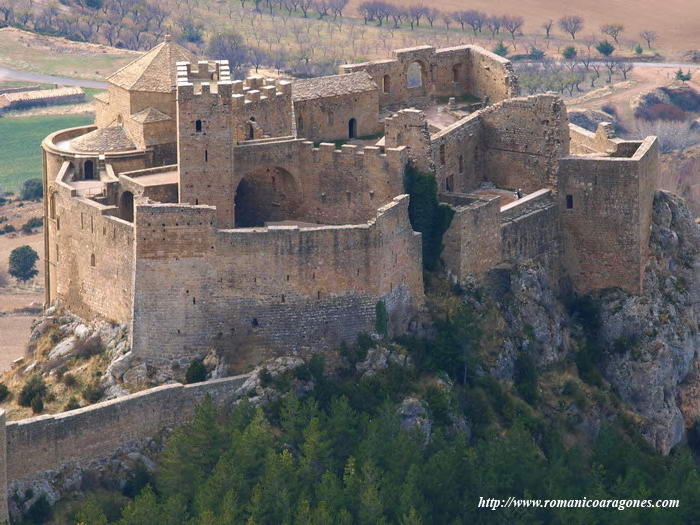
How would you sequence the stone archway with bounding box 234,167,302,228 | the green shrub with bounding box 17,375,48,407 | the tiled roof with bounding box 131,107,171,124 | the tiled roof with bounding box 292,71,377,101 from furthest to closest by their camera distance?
the tiled roof with bounding box 292,71,377,101, the stone archway with bounding box 234,167,302,228, the tiled roof with bounding box 131,107,171,124, the green shrub with bounding box 17,375,48,407

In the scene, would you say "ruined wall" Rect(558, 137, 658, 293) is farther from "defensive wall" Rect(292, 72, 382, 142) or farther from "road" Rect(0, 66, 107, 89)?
"road" Rect(0, 66, 107, 89)

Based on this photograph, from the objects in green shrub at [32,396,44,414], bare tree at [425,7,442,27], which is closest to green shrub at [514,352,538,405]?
green shrub at [32,396,44,414]

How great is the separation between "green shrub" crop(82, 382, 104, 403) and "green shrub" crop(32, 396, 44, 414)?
135 centimetres

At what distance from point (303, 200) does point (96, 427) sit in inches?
505

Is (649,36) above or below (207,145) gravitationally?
below

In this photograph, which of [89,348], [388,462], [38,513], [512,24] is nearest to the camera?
[38,513]

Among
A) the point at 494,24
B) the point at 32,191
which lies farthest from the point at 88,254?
the point at 494,24

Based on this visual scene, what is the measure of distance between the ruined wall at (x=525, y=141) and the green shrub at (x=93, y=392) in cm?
1817

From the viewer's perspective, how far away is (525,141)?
286 ft

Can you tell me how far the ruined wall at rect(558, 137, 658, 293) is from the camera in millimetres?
85375

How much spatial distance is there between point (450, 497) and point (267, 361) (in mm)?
7228

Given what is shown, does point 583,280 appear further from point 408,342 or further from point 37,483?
point 37,483

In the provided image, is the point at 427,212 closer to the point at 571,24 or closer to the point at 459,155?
the point at 459,155

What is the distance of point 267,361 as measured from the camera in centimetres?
7756
